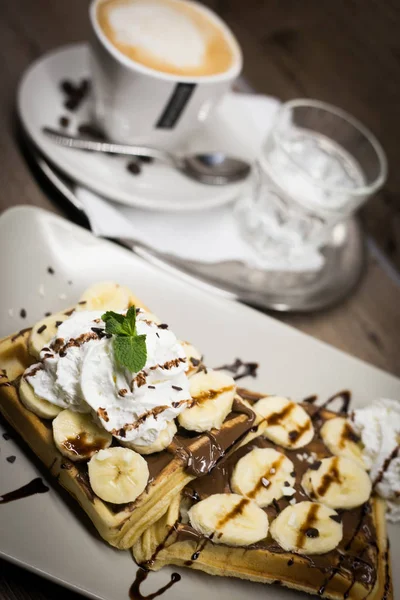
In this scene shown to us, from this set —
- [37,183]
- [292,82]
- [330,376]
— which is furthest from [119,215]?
[292,82]

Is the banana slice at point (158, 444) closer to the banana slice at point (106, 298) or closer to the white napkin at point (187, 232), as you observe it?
the banana slice at point (106, 298)

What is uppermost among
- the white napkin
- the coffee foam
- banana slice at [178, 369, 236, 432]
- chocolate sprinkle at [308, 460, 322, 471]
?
the coffee foam

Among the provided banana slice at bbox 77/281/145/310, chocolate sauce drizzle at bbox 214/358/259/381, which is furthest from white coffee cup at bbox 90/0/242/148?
chocolate sauce drizzle at bbox 214/358/259/381

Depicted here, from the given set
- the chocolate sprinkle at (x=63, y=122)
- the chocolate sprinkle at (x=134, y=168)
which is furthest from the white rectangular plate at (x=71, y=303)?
the chocolate sprinkle at (x=63, y=122)

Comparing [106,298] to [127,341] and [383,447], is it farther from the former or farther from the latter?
[383,447]

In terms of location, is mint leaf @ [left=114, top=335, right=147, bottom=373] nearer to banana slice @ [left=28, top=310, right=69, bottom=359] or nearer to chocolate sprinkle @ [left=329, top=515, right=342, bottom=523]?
banana slice @ [left=28, top=310, right=69, bottom=359]

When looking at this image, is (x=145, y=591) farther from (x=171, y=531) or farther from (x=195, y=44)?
(x=195, y=44)
